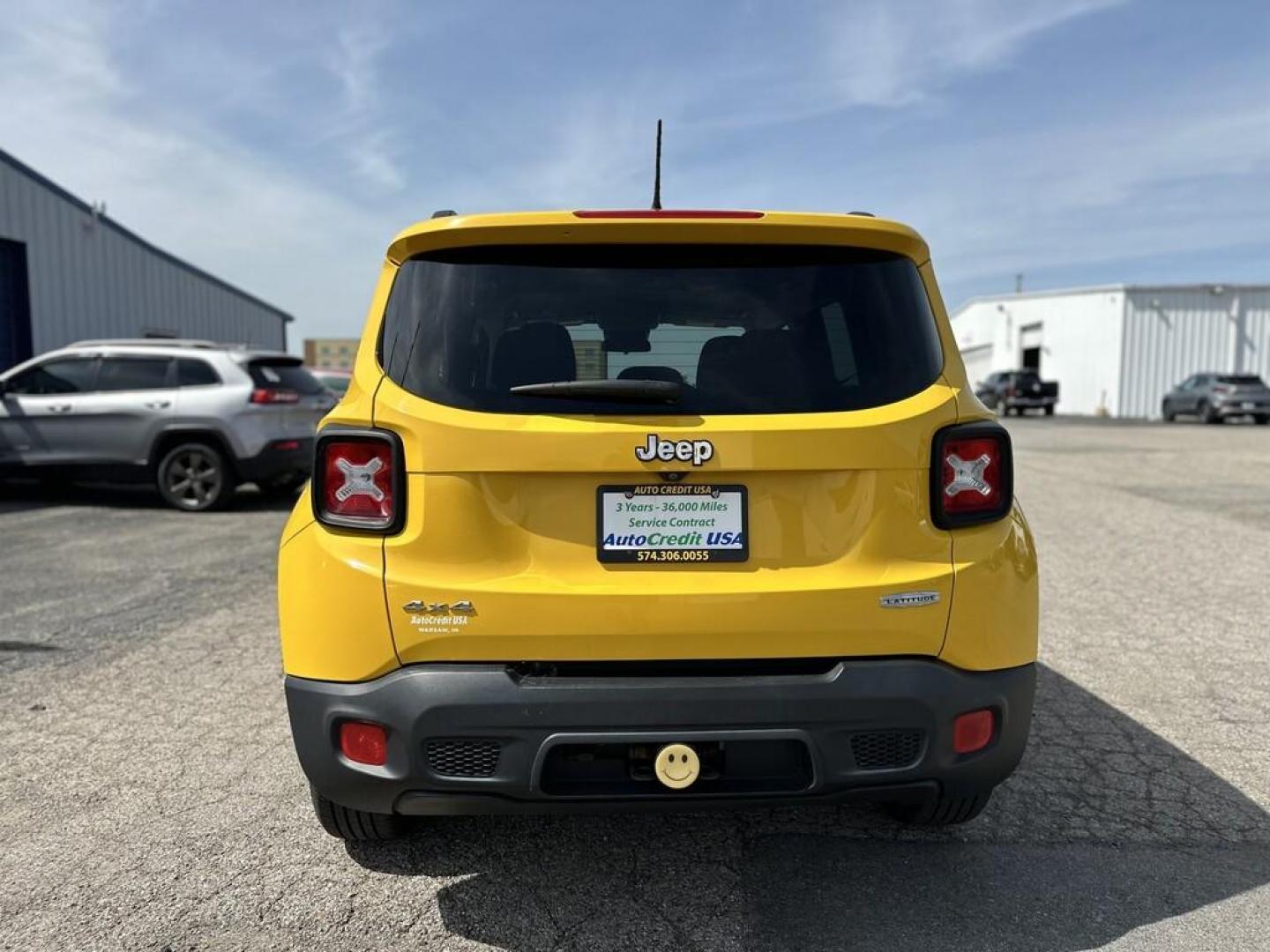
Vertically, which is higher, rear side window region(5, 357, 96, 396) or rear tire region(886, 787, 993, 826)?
rear side window region(5, 357, 96, 396)

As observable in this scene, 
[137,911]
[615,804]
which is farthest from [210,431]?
[615,804]

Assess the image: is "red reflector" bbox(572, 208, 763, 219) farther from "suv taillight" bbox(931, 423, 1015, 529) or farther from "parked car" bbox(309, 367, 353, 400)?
"parked car" bbox(309, 367, 353, 400)

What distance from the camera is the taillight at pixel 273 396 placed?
9322mm

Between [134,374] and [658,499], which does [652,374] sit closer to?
[658,499]

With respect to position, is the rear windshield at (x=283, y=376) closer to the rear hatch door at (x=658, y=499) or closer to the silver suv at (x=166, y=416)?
the silver suv at (x=166, y=416)

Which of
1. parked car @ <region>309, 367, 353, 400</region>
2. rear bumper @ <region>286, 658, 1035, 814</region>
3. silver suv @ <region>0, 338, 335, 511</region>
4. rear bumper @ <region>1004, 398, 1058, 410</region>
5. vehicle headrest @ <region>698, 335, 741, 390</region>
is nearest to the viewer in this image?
rear bumper @ <region>286, 658, 1035, 814</region>

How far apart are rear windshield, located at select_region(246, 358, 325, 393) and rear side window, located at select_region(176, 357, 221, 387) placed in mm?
373

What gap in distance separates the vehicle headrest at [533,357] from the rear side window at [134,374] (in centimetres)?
861

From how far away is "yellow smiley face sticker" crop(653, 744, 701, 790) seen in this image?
2088mm

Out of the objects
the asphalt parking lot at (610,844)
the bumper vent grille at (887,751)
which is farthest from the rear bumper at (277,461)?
the bumper vent grille at (887,751)

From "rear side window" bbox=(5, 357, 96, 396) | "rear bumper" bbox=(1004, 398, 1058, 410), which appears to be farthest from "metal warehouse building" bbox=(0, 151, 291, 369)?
"rear bumper" bbox=(1004, 398, 1058, 410)

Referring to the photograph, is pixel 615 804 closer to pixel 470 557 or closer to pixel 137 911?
pixel 470 557

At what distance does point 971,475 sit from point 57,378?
10.4m

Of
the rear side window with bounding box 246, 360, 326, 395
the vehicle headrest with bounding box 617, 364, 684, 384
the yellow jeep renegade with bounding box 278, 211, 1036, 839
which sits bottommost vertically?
the yellow jeep renegade with bounding box 278, 211, 1036, 839
